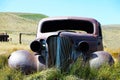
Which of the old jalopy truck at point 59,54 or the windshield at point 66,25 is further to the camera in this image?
the windshield at point 66,25

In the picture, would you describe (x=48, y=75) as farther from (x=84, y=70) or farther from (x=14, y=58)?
(x=14, y=58)

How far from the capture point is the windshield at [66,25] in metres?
12.7

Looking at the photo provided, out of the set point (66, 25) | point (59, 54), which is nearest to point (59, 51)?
point (59, 54)

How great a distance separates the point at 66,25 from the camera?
13070 mm

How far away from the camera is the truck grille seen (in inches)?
398

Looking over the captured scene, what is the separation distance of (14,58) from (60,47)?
1194 mm

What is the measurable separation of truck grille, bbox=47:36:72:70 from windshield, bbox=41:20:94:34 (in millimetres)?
2242

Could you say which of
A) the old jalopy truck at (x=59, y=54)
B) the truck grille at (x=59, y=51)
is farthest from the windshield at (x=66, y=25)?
the truck grille at (x=59, y=51)

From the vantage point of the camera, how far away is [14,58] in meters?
10.6

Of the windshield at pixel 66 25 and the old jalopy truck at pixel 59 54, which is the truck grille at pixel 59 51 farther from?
the windshield at pixel 66 25

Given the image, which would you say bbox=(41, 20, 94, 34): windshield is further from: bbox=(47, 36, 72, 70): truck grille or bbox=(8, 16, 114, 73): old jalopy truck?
bbox=(47, 36, 72, 70): truck grille

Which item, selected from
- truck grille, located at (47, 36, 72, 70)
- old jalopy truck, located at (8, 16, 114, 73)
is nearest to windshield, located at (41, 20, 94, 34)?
old jalopy truck, located at (8, 16, 114, 73)

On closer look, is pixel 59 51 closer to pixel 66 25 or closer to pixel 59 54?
pixel 59 54

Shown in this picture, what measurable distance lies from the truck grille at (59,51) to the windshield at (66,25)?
2242mm
